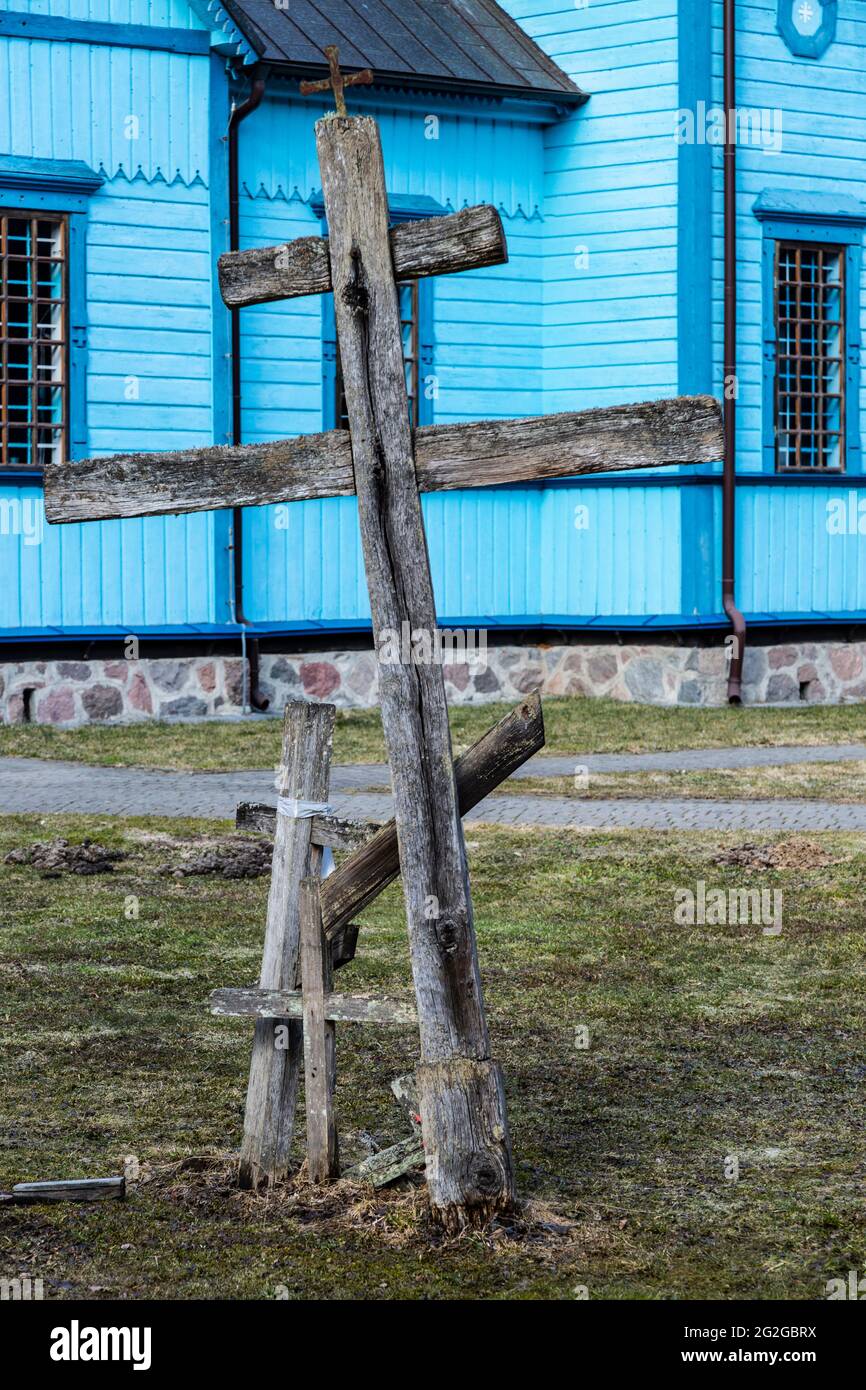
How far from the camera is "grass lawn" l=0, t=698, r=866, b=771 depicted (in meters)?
13.8

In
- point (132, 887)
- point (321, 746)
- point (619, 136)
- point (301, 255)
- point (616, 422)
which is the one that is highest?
point (619, 136)

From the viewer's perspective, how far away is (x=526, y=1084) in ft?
20.6

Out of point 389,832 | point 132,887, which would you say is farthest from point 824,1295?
point 132,887

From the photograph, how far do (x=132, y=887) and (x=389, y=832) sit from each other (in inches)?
183

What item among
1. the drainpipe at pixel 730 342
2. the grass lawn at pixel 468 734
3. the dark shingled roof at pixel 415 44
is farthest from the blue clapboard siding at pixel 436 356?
the drainpipe at pixel 730 342

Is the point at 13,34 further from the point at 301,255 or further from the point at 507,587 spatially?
the point at 301,255

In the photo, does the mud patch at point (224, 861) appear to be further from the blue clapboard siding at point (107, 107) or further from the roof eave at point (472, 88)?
the roof eave at point (472, 88)

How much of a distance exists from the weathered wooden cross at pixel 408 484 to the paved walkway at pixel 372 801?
6.02m

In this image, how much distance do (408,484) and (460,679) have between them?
12751mm

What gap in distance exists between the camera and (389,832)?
4988mm

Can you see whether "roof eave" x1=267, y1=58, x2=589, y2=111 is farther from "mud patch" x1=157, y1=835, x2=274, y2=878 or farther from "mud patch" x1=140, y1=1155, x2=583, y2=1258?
"mud patch" x1=140, y1=1155, x2=583, y2=1258

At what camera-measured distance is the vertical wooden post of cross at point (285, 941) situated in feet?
16.8

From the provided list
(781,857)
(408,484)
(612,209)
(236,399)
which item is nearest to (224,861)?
(781,857)

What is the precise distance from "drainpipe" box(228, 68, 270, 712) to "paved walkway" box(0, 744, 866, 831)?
296 centimetres
